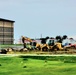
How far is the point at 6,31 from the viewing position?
127125 millimetres

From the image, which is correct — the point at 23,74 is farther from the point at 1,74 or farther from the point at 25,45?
the point at 25,45

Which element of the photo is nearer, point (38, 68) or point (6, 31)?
point (38, 68)

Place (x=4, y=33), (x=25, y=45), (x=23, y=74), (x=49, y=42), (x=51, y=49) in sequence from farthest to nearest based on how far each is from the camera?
(x=4, y=33) < (x=49, y=42) < (x=25, y=45) < (x=51, y=49) < (x=23, y=74)

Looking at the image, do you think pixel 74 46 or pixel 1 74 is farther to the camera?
pixel 74 46

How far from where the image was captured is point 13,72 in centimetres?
2508

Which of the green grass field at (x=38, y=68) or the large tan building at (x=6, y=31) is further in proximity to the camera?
the large tan building at (x=6, y=31)

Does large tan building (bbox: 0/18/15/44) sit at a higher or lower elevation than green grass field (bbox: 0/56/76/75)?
higher

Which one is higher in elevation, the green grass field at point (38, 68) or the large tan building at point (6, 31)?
the large tan building at point (6, 31)

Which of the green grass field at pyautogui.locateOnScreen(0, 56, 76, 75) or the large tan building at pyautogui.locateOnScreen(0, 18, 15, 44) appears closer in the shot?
the green grass field at pyautogui.locateOnScreen(0, 56, 76, 75)

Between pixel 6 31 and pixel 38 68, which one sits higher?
pixel 6 31

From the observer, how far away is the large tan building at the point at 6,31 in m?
124

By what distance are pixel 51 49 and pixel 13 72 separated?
4054 cm

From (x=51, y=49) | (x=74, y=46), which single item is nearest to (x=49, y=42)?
(x=74, y=46)

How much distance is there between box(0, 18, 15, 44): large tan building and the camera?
406ft
